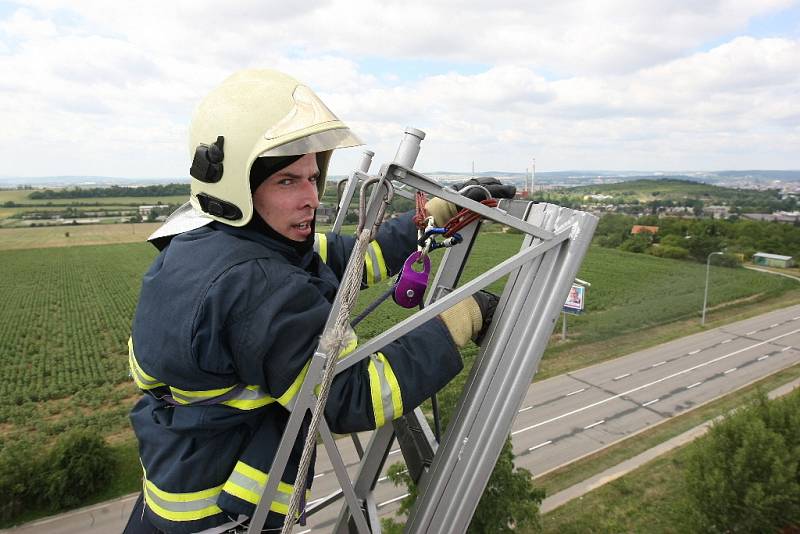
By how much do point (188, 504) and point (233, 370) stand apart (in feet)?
2.19

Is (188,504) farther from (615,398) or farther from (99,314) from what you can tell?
(99,314)

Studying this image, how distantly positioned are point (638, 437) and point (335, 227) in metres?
18.5

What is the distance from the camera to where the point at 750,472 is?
36.6 feet

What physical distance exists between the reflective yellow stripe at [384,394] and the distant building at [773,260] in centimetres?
6498

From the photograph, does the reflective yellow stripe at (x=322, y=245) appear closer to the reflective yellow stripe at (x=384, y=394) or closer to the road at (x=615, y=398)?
the reflective yellow stripe at (x=384, y=394)

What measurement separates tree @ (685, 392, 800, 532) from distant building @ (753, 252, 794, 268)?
5066 cm

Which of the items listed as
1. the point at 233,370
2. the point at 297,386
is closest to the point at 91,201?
the point at 233,370

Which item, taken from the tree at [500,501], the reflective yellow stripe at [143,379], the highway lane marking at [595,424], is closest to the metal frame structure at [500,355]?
the reflective yellow stripe at [143,379]

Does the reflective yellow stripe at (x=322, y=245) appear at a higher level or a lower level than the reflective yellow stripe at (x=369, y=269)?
higher

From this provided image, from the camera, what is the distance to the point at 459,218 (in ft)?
8.60

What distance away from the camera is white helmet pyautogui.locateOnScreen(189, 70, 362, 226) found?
190 cm

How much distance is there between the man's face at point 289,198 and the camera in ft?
6.70

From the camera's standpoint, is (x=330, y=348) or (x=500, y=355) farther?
(x=500, y=355)

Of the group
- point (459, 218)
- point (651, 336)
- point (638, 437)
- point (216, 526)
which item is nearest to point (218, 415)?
point (216, 526)
